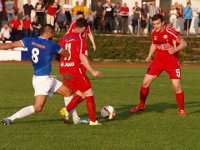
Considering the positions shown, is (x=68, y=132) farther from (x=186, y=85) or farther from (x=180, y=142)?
(x=186, y=85)

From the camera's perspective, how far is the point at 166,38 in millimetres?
14039

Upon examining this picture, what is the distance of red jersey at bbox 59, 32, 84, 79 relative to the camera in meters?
12.1

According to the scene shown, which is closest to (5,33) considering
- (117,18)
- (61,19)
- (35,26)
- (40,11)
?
(35,26)

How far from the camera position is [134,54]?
122 ft

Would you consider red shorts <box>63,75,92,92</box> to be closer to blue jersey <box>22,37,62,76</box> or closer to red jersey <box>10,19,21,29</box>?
blue jersey <box>22,37,62,76</box>

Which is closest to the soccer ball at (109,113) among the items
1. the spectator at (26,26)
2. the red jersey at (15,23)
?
the spectator at (26,26)

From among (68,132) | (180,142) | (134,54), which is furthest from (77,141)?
(134,54)

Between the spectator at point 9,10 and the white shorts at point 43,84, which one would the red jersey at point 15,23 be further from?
the white shorts at point 43,84

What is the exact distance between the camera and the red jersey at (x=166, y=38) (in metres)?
14.0

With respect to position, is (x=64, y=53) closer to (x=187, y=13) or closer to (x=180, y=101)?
(x=180, y=101)

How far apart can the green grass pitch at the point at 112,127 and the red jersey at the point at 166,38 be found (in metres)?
1.44

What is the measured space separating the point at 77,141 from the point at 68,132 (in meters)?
0.93

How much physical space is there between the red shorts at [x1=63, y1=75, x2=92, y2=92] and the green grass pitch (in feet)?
2.28

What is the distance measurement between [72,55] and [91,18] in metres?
24.8
